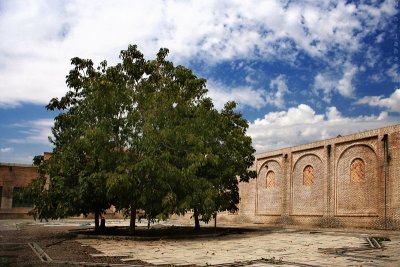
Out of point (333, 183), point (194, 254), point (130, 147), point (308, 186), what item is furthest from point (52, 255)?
point (308, 186)

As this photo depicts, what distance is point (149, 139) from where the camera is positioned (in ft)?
56.0

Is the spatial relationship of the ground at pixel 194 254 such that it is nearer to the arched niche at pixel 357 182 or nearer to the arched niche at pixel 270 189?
the arched niche at pixel 357 182

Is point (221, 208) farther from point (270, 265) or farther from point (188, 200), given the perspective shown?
point (270, 265)

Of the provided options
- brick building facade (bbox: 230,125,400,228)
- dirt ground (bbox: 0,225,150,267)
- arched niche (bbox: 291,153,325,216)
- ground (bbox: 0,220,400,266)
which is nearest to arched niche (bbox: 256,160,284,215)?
brick building facade (bbox: 230,125,400,228)

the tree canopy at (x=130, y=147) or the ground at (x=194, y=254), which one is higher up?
the tree canopy at (x=130, y=147)

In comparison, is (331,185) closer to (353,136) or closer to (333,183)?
(333,183)

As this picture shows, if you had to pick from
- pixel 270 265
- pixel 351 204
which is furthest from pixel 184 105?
pixel 351 204

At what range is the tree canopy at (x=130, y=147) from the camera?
674 inches

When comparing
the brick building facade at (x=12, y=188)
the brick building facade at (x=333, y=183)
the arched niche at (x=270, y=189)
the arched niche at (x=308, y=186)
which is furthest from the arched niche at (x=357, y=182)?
the brick building facade at (x=12, y=188)

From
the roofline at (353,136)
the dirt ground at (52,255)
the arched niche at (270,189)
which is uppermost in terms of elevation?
the roofline at (353,136)

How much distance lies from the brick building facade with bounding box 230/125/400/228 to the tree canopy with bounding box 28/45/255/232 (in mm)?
9413

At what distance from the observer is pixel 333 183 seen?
26797 mm

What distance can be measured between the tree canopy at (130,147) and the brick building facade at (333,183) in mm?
9413

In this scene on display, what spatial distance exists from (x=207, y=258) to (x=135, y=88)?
9.91 m
